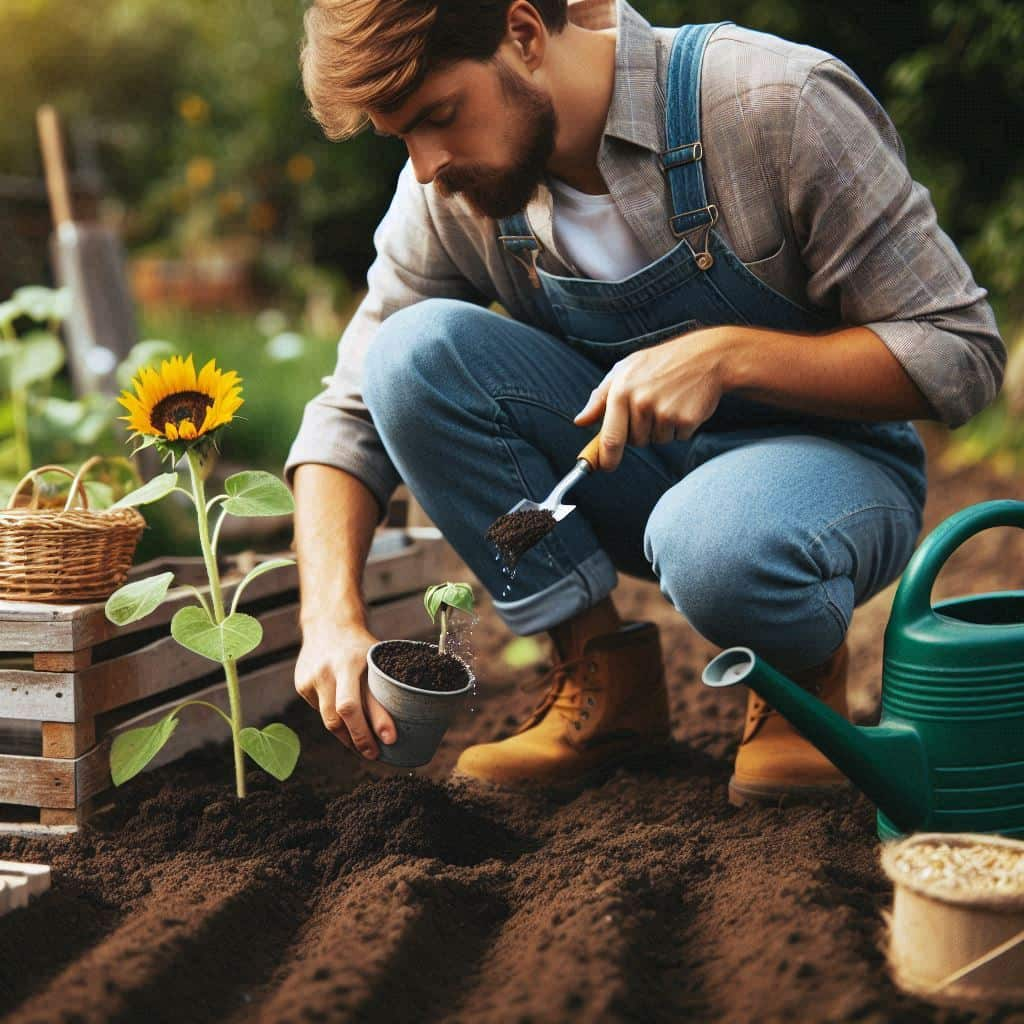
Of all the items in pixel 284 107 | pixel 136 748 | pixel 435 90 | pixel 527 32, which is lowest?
pixel 136 748

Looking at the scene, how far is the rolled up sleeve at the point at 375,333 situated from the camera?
7.55ft

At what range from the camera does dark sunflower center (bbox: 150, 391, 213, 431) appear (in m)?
1.96

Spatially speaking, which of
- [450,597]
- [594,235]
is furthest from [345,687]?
[594,235]

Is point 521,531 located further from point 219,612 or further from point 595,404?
point 219,612

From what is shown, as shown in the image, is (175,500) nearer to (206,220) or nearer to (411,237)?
(411,237)

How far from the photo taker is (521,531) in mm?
1904

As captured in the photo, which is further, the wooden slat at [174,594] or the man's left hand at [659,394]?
the wooden slat at [174,594]

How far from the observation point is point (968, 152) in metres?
5.37

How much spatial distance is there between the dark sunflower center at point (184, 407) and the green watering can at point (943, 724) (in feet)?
2.98

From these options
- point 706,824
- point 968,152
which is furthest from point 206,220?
point 706,824

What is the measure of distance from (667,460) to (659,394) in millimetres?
452

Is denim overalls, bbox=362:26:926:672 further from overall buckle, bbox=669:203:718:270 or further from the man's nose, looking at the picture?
the man's nose

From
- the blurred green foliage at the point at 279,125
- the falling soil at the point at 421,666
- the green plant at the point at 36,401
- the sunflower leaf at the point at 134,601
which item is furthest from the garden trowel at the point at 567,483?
the blurred green foliage at the point at 279,125

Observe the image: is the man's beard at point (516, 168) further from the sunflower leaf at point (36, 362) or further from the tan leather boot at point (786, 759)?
the sunflower leaf at point (36, 362)
